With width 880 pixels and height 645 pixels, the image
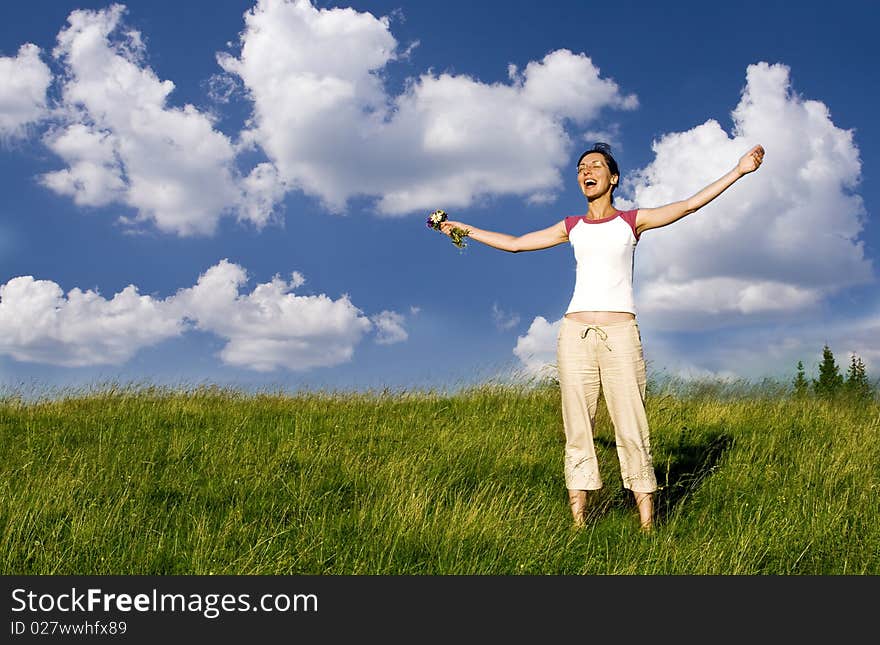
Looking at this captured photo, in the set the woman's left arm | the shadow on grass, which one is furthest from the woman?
the shadow on grass

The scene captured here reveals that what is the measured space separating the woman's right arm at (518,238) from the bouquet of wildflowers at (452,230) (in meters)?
0.03

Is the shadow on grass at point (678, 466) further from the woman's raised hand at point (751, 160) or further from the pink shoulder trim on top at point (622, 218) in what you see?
the woman's raised hand at point (751, 160)

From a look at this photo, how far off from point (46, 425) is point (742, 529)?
9.16m

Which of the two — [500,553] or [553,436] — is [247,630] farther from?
[553,436]

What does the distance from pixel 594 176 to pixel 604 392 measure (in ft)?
5.67

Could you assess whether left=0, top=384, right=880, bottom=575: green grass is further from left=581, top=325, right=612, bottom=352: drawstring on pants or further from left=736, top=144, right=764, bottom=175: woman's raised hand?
left=736, top=144, right=764, bottom=175: woman's raised hand

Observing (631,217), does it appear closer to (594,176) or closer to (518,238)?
(594,176)

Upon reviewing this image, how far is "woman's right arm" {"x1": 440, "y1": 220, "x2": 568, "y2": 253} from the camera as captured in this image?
5799mm

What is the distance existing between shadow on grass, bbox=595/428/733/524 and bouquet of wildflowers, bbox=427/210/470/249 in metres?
2.69

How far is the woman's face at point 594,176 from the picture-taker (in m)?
5.53

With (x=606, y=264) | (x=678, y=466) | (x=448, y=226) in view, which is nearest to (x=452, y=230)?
(x=448, y=226)

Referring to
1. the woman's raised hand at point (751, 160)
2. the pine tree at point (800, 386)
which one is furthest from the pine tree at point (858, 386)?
the woman's raised hand at point (751, 160)

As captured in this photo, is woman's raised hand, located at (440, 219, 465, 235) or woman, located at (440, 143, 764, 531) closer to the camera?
woman, located at (440, 143, 764, 531)

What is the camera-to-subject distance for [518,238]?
6035 millimetres
